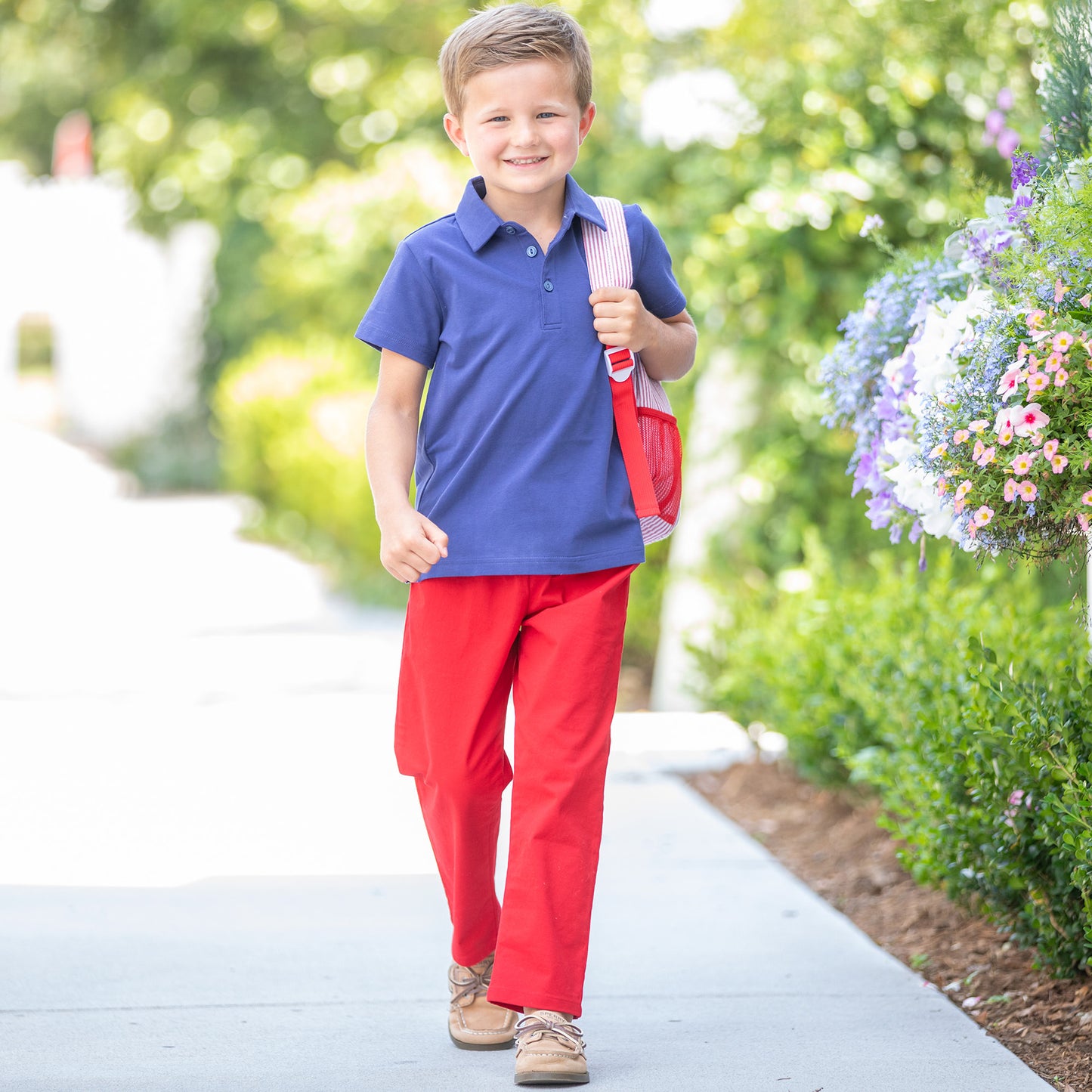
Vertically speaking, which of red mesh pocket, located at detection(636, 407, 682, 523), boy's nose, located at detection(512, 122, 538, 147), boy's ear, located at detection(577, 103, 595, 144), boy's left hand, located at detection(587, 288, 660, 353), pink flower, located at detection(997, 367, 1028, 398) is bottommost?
red mesh pocket, located at detection(636, 407, 682, 523)

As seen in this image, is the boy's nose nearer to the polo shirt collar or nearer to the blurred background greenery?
the polo shirt collar

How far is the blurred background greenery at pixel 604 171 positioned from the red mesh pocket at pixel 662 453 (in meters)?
0.80

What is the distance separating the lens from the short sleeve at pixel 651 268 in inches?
104

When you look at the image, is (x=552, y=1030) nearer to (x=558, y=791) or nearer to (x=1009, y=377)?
(x=558, y=791)

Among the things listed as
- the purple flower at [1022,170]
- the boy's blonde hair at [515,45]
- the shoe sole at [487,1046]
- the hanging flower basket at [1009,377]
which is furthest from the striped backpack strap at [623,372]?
the shoe sole at [487,1046]

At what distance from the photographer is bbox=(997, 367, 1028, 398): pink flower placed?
2.28 metres

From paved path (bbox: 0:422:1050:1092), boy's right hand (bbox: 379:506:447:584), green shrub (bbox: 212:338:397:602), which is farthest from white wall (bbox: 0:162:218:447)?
boy's right hand (bbox: 379:506:447:584)

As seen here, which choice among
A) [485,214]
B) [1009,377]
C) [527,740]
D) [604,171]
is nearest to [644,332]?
[485,214]

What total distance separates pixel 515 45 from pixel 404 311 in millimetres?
461

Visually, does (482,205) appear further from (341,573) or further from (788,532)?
(341,573)

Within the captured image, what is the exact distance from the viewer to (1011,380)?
230cm

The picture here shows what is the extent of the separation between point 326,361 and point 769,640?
882 centimetres

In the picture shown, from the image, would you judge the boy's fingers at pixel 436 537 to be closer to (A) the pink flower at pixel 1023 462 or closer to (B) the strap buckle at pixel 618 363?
(B) the strap buckle at pixel 618 363

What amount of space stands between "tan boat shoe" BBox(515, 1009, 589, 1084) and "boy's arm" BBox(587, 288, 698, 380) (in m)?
1.10
